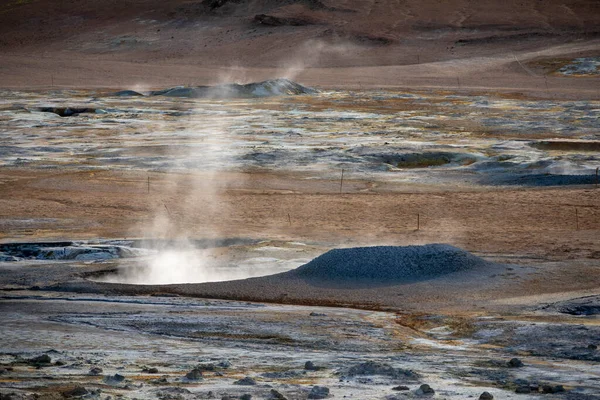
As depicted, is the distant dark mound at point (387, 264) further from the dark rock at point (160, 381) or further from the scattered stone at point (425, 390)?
the scattered stone at point (425, 390)

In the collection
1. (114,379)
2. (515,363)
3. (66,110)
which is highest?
(66,110)

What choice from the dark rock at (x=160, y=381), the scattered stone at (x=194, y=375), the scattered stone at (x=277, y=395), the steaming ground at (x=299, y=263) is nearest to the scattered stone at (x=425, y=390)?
the steaming ground at (x=299, y=263)

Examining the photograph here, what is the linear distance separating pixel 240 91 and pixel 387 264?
25.6m

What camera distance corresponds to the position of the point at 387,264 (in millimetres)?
9875

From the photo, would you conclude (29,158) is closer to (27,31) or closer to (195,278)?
(195,278)

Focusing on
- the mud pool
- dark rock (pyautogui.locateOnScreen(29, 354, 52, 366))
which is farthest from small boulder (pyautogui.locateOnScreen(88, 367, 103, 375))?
the mud pool

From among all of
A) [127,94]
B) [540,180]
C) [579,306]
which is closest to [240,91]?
[127,94]

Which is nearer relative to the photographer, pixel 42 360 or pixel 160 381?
pixel 160 381

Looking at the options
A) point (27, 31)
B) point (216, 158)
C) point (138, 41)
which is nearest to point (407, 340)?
point (216, 158)

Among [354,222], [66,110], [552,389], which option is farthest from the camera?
[66,110]

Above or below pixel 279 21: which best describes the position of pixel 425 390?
below

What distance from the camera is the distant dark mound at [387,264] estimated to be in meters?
9.75

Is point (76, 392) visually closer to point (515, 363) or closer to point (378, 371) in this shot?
point (378, 371)

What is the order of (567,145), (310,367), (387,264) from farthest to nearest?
(567,145)
(387,264)
(310,367)
